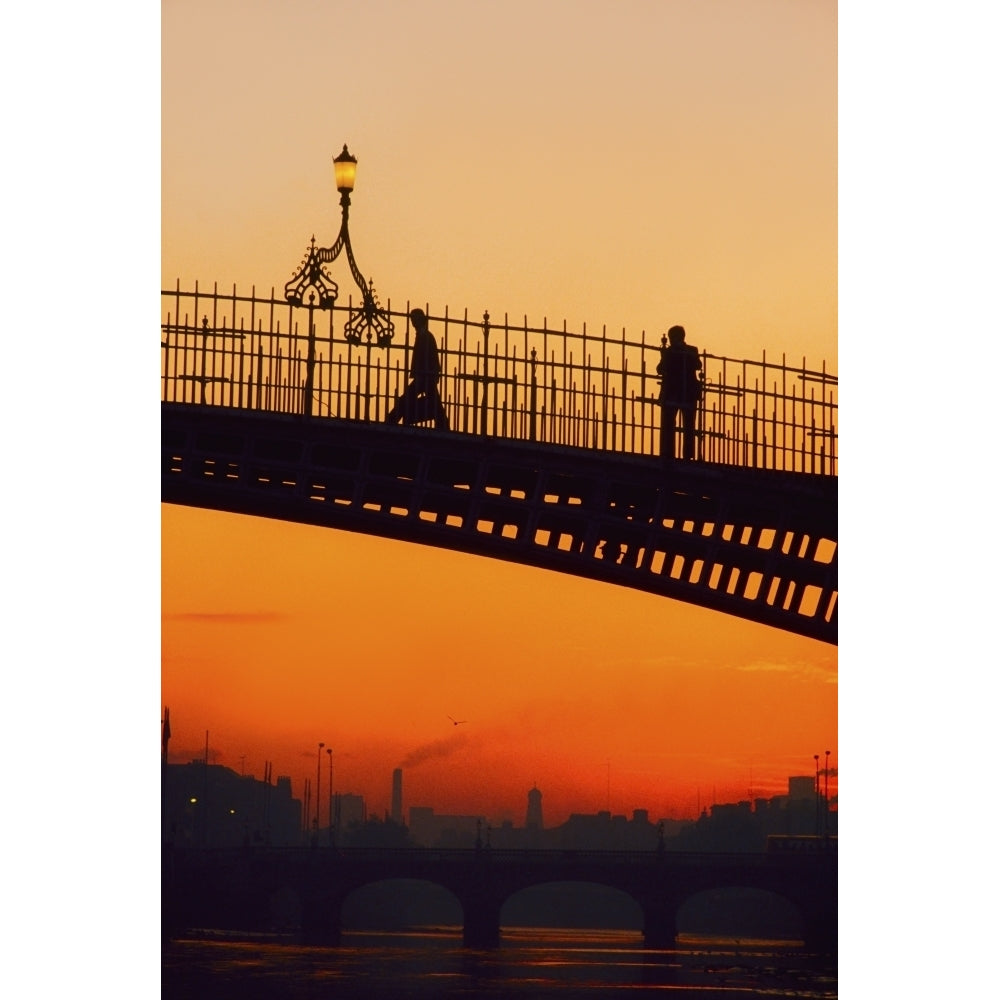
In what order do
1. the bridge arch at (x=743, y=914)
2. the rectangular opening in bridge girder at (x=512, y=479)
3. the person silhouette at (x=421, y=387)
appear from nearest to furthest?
the bridge arch at (x=743, y=914), the person silhouette at (x=421, y=387), the rectangular opening in bridge girder at (x=512, y=479)

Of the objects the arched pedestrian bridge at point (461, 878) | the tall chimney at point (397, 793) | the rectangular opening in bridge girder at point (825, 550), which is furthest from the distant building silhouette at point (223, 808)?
the rectangular opening in bridge girder at point (825, 550)

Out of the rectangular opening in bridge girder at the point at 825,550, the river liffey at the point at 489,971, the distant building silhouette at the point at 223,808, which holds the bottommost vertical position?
the river liffey at the point at 489,971

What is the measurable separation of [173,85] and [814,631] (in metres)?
2.64

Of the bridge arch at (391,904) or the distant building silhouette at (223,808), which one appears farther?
the bridge arch at (391,904)

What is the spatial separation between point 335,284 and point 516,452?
1.07 metres

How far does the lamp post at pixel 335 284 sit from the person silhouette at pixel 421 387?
109mm

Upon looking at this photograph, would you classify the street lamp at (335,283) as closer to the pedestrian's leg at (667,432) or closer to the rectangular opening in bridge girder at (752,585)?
the pedestrian's leg at (667,432)

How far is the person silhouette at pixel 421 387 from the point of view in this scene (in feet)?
18.1
